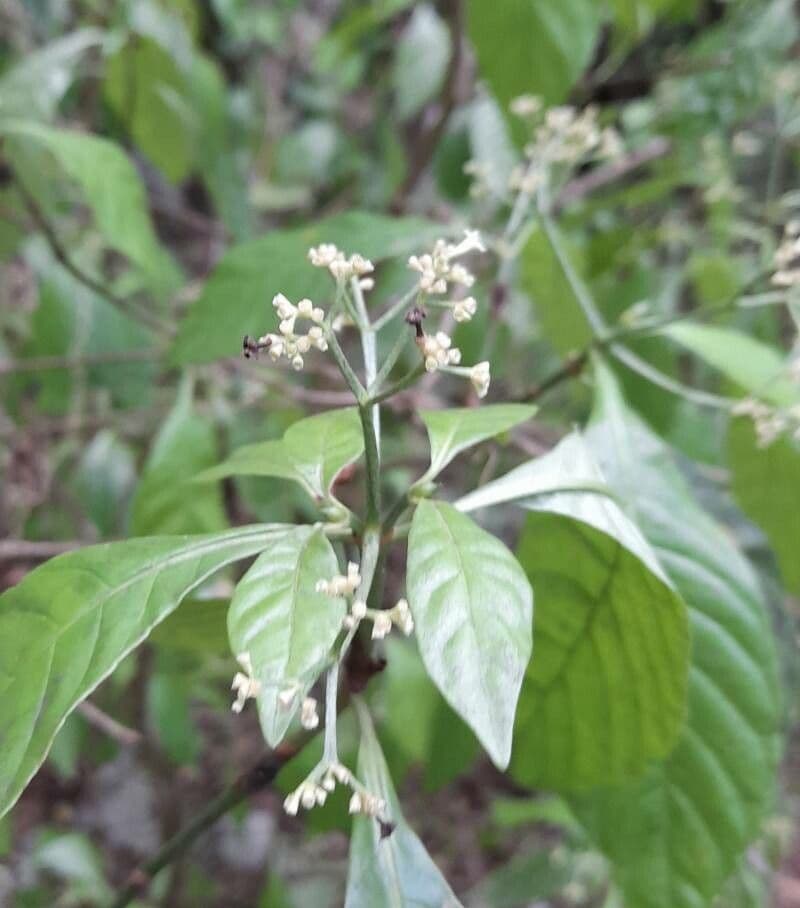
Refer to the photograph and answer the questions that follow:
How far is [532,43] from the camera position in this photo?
29.3 inches

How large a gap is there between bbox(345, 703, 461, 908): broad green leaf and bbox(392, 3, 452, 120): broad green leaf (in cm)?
101

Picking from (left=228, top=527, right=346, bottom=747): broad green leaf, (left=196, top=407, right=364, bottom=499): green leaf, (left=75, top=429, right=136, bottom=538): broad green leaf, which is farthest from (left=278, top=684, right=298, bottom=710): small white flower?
(left=75, top=429, right=136, bottom=538): broad green leaf

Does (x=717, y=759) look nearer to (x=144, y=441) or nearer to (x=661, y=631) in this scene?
(x=661, y=631)

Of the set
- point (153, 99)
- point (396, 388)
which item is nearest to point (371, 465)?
point (396, 388)

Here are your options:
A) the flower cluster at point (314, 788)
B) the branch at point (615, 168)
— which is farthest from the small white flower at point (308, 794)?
the branch at point (615, 168)

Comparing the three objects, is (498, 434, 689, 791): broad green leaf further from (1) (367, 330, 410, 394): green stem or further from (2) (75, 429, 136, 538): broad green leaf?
(2) (75, 429, 136, 538): broad green leaf

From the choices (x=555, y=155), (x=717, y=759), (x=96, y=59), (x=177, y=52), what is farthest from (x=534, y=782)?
(x=96, y=59)

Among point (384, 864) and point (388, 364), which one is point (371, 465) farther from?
point (384, 864)

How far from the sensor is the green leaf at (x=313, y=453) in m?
0.39

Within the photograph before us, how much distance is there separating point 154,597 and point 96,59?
1.07 m

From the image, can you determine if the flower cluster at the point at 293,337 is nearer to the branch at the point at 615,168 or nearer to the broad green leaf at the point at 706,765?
the broad green leaf at the point at 706,765

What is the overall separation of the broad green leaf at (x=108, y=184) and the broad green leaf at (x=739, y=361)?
47cm

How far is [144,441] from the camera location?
4.29ft

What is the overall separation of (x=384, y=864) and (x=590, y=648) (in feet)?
0.54
